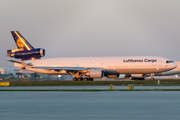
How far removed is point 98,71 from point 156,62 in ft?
40.8

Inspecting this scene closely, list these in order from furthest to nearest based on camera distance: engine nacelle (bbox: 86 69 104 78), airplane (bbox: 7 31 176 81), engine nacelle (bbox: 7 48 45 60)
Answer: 1. engine nacelle (bbox: 7 48 45 60)
2. airplane (bbox: 7 31 176 81)
3. engine nacelle (bbox: 86 69 104 78)

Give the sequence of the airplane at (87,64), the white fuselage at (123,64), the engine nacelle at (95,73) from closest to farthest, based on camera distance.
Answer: the engine nacelle at (95,73), the white fuselage at (123,64), the airplane at (87,64)

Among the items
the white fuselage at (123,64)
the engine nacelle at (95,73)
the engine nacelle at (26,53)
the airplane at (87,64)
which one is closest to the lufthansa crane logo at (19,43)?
the airplane at (87,64)

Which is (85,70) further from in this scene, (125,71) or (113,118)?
(113,118)

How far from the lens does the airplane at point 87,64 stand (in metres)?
67.1

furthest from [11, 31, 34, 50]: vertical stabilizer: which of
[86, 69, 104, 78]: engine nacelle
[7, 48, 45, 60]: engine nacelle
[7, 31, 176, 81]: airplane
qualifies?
[86, 69, 104, 78]: engine nacelle

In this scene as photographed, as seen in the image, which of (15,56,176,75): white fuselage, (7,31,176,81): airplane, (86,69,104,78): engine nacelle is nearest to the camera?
(86,69,104,78): engine nacelle

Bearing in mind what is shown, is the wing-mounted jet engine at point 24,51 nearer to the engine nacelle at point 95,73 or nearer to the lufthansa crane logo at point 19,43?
the lufthansa crane logo at point 19,43

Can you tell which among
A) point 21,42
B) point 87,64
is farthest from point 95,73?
point 21,42

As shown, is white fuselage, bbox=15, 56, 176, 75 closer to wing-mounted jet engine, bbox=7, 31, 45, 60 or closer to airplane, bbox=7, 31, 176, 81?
airplane, bbox=7, 31, 176, 81

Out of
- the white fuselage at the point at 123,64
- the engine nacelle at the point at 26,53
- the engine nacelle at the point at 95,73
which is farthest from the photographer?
the engine nacelle at the point at 26,53

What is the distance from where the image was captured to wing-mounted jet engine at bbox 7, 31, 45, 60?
74062 millimetres

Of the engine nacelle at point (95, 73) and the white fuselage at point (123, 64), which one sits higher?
the white fuselage at point (123, 64)

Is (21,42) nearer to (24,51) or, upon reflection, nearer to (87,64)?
(24,51)
